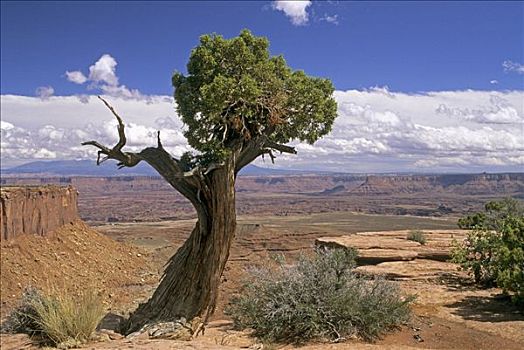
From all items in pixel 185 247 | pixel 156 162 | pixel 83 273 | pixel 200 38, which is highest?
pixel 200 38

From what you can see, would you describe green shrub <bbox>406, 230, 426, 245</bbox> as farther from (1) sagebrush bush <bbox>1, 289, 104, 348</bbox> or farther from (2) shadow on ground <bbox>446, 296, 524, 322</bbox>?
(1) sagebrush bush <bbox>1, 289, 104, 348</bbox>

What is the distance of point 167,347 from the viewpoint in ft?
24.9

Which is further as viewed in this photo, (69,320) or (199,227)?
(199,227)

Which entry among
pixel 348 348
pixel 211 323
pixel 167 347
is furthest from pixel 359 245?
pixel 167 347

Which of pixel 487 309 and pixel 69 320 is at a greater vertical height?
pixel 69 320

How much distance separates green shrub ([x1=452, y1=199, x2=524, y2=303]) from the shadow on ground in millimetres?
346

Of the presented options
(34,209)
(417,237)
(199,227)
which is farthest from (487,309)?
(34,209)

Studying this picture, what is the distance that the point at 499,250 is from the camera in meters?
11.5

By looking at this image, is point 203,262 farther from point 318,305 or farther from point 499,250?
point 499,250

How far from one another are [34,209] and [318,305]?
22.8 metres

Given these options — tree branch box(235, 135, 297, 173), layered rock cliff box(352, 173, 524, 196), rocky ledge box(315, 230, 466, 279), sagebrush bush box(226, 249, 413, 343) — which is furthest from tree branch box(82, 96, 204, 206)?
layered rock cliff box(352, 173, 524, 196)

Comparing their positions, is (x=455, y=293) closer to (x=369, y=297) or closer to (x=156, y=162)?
(x=369, y=297)

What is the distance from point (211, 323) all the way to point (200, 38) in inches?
231

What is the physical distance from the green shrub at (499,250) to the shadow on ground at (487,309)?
35 centimetres
